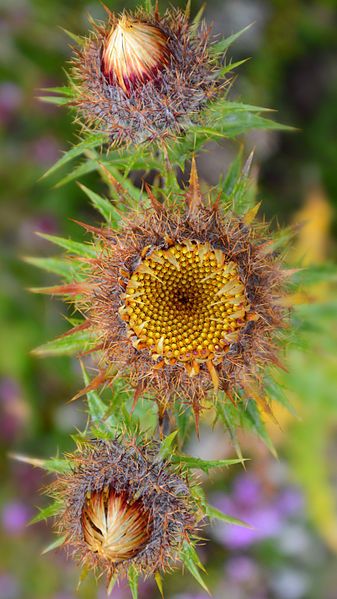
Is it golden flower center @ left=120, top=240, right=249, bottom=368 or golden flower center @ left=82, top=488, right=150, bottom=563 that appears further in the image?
golden flower center @ left=120, top=240, right=249, bottom=368

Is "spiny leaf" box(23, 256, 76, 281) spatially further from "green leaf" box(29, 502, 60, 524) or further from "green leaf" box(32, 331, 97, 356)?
"green leaf" box(29, 502, 60, 524)

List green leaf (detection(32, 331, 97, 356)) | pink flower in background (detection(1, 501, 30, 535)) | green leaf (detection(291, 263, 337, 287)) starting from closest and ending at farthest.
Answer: green leaf (detection(32, 331, 97, 356)) < green leaf (detection(291, 263, 337, 287)) < pink flower in background (detection(1, 501, 30, 535))

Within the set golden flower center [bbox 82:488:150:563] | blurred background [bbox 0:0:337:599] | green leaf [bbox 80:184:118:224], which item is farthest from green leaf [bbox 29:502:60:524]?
blurred background [bbox 0:0:337:599]

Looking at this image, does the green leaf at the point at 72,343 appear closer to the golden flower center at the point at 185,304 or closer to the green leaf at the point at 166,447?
the golden flower center at the point at 185,304

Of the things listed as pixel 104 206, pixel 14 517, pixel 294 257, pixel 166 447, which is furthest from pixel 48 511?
pixel 14 517

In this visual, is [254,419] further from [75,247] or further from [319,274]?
[75,247]

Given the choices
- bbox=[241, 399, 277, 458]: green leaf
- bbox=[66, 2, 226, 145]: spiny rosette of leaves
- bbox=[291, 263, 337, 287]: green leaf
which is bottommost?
bbox=[241, 399, 277, 458]: green leaf

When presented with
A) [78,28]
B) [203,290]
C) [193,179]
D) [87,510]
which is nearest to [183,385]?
[203,290]
